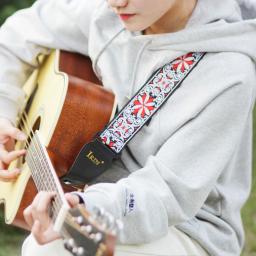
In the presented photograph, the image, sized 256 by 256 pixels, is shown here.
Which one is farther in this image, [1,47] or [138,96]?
[1,47]

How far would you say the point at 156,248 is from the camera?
9.29 ft

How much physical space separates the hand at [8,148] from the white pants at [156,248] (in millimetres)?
305

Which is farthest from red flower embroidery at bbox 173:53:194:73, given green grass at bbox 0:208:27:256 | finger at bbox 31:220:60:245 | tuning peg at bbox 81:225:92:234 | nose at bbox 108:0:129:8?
green grass at bbox 0:208:27:256

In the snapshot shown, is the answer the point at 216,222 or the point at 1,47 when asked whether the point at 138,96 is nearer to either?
the point at 216,222

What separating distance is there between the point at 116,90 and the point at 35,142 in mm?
311

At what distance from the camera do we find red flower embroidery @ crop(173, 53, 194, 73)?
9.42ft

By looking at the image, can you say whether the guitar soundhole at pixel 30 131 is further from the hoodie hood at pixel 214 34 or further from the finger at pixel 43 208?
the finger at pixel 43 208

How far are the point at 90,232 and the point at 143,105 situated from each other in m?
0.85

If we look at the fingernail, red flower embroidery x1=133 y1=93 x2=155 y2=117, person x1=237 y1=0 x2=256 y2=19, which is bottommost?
the fingernail

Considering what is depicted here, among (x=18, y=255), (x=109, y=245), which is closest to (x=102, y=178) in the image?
(x=109, y=245)

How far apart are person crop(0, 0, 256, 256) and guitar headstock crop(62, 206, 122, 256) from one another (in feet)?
0.60

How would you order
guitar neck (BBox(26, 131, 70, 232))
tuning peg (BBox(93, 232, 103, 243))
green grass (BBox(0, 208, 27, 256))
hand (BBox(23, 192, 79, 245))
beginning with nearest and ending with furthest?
1. tuning peg (BBox(93, 232, 103, 243))
2. guitar neck (BBox(26, 131, 70, 232))
3. hand (BBox(23, 192, 79, 245))
4. green grass (BBox(0, 208, 27, 256))

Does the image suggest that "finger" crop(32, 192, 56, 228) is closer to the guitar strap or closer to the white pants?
the white pants

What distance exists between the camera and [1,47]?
358 centimetres
